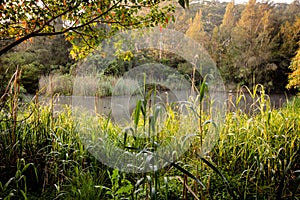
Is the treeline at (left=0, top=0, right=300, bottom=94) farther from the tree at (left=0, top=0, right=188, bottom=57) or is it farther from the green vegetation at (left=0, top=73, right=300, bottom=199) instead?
the green vegetation at (left=0, top=73, right=300, bottom=199)

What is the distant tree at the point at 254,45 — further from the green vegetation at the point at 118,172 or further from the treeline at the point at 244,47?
the green vegetation at the point at 118,172

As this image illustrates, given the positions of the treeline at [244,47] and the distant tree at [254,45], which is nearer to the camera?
the treeline at [244,47]

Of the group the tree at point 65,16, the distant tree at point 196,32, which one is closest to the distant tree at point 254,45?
the distant tree at point 196,32

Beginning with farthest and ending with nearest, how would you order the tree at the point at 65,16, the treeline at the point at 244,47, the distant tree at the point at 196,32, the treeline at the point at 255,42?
the distant tree at the point at 196,32, the treeline at the point at 255,42, the treeline at the point at 244,47, the tree at the point at 65,16

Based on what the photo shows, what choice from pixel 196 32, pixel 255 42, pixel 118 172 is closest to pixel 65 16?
pixel 118 172

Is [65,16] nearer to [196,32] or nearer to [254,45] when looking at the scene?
[196,32]

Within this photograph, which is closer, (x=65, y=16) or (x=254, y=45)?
(x=65, y=16)

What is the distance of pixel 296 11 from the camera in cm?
879

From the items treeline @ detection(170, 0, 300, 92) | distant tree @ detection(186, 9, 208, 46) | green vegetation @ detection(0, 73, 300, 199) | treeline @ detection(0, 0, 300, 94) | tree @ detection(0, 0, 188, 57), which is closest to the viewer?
green vegetation @ detection(0, 73, 300, 199)

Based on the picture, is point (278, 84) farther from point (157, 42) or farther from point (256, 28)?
point (157, 42)

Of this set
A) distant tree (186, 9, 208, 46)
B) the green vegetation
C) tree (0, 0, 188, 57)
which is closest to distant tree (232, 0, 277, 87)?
distant tree (186, 9, 208, 46)

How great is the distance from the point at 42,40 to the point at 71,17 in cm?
640

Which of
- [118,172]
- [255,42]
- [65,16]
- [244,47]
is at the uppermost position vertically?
[255,42]

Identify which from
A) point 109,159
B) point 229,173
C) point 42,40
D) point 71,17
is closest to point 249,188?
point 229,173
